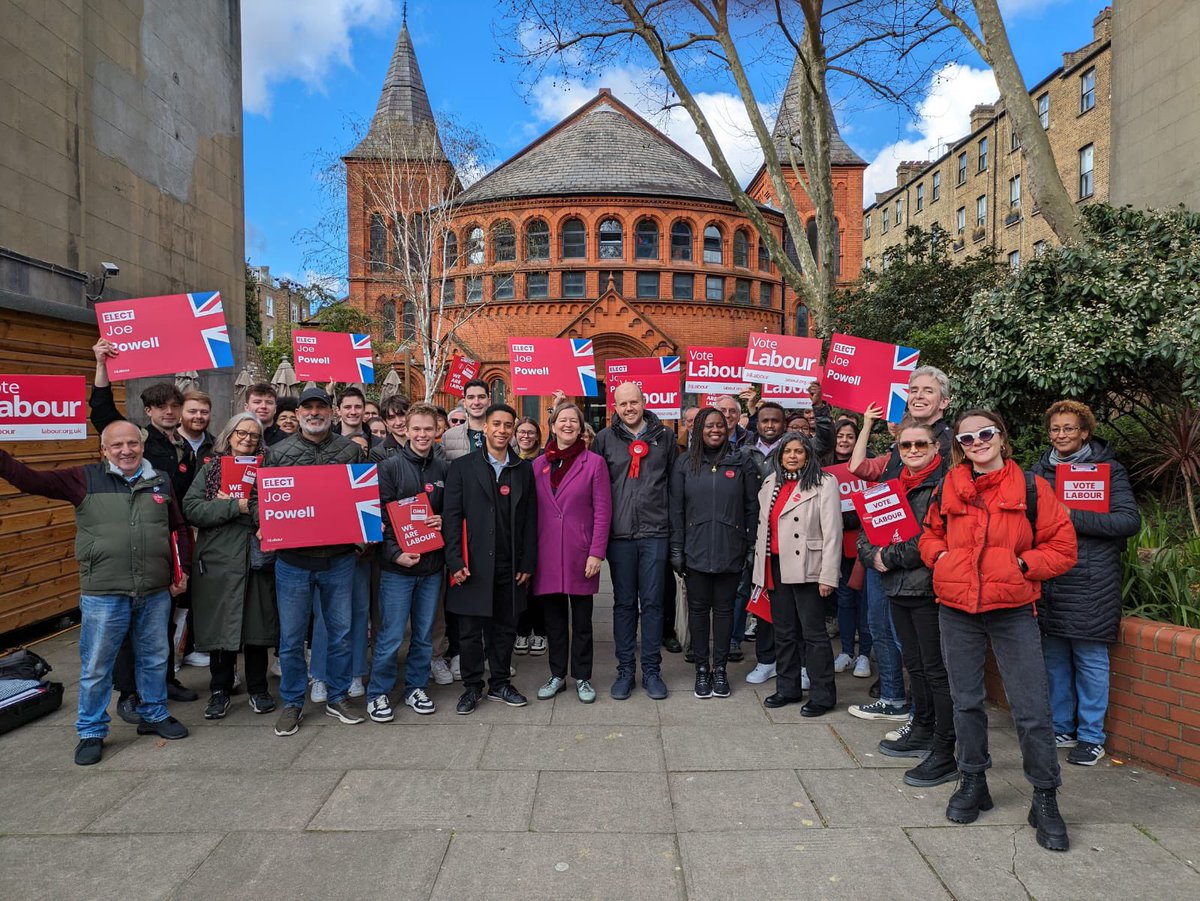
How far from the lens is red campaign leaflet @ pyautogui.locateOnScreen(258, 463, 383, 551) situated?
187 inches

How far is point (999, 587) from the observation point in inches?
140

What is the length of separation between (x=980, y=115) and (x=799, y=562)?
47.9m

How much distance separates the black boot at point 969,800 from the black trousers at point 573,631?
2.62 meters

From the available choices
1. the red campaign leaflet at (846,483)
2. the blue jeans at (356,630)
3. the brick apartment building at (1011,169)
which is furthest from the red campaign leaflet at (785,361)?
the brick apartment building at (1011,169)

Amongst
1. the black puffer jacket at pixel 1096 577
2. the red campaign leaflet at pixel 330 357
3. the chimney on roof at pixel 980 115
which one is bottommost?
the black puffer jacket at pixel 1096 577

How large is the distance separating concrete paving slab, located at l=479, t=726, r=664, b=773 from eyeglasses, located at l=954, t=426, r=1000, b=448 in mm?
2546

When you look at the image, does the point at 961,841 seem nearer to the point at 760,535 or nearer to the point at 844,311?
the point at 760,535

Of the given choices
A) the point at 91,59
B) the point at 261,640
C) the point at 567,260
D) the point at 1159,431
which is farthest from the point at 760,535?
the point at 567,260

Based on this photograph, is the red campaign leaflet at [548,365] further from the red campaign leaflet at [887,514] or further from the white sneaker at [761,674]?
the red campaign leaflet at [887,514]

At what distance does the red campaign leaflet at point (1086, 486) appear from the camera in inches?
171

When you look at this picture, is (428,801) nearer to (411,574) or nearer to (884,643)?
(411,574)

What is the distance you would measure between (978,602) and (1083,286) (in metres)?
5.44

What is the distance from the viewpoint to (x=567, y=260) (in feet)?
129

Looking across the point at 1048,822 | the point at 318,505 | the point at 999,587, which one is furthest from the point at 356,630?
the point at 1048,822
